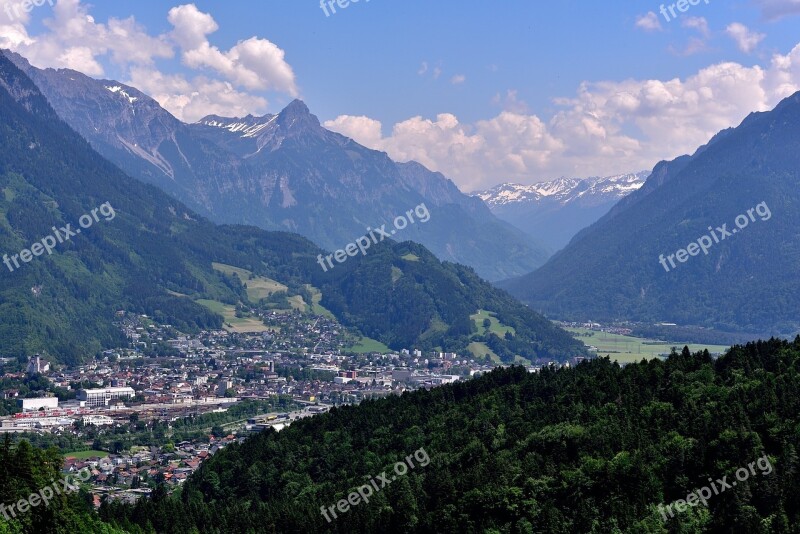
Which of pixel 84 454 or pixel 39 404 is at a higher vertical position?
pixel 39 404

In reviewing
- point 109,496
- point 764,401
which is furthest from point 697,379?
point 109,496

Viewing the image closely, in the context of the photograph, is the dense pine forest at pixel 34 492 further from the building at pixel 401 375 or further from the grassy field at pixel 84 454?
the building at pixel 401 375

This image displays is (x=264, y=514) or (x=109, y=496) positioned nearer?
(x=264, y=514)

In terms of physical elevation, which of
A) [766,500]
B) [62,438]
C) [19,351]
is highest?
[19,351]

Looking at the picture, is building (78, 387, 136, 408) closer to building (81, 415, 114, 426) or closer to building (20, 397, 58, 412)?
building (20, 397, 58, 412)

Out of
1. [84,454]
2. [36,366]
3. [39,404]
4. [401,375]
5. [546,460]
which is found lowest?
[546,460]

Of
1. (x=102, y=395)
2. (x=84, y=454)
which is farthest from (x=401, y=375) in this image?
(x=84, y=454)

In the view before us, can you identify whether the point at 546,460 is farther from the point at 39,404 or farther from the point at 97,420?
the point at 39,404

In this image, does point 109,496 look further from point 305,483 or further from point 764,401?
point 764,401
